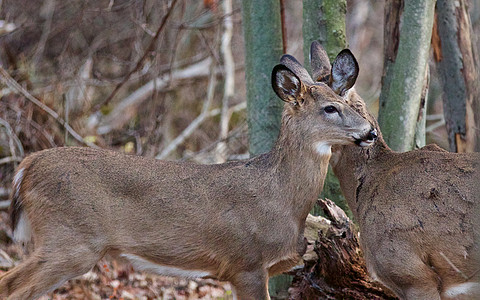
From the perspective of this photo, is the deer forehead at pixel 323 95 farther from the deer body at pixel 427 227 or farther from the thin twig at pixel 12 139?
the thin twig at pixel 12 139

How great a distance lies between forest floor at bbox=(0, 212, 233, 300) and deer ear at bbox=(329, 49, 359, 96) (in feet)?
9.34

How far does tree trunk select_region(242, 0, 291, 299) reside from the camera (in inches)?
312

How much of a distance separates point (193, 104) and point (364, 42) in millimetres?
6086

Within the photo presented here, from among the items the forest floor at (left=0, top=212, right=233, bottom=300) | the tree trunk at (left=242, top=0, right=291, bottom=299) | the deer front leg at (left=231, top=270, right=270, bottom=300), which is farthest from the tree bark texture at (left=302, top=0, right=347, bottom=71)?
the forest floor at (left=0, top=212, right=233, bottom=300)

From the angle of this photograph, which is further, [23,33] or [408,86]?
[23,33]

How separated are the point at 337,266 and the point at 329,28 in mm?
2577

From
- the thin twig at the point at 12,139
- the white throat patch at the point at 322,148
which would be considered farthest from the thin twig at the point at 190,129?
the white throat patch at the point at 322,148

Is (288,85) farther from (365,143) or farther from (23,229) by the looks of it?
(23,229)

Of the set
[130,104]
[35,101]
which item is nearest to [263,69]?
[35,101]

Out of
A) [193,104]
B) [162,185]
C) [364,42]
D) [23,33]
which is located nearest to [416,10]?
[162,185]

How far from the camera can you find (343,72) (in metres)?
6.66

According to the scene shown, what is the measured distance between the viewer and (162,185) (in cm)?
630

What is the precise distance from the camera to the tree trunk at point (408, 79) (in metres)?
7.57

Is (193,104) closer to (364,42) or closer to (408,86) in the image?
(364,42)
